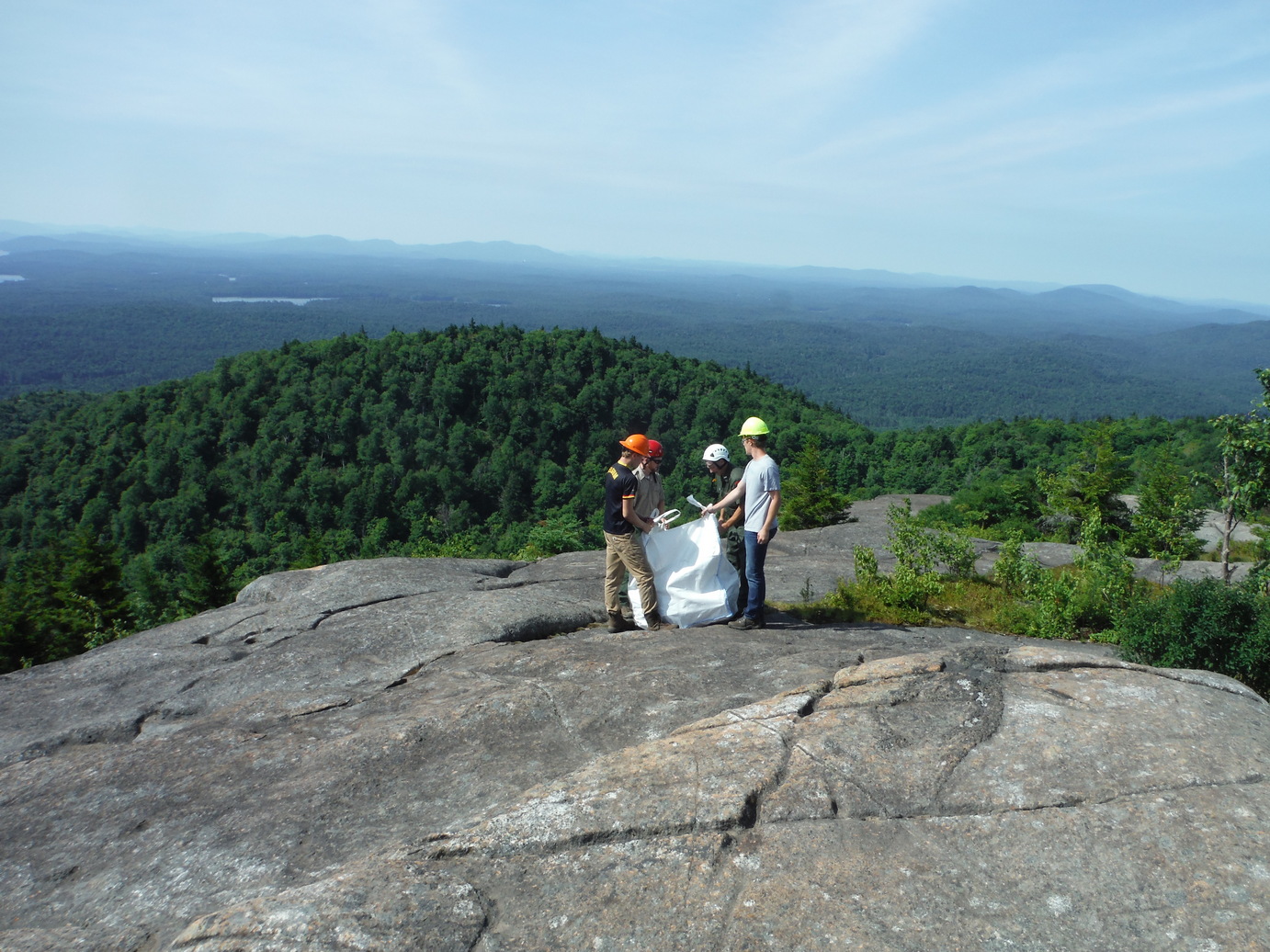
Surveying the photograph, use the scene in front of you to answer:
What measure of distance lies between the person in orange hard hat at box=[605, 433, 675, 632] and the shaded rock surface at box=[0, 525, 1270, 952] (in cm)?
97

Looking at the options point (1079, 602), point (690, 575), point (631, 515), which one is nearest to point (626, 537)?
point (631, 515)

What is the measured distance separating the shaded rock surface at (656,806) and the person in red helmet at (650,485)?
1.55m

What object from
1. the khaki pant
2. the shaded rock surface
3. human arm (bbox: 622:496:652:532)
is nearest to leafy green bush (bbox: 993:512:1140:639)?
the shaded rock surface

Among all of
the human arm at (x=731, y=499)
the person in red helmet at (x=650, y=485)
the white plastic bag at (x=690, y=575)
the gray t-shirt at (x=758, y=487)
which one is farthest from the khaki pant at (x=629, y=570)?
the gray t-shirt at (x=758, y=487)

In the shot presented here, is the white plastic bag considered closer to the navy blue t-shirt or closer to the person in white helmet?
the person in white helmet

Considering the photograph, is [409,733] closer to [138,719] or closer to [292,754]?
[292,754]

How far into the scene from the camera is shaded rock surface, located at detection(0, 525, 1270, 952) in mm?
3525

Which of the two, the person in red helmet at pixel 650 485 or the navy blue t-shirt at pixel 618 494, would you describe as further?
the person in red helmet at pixel 650 485

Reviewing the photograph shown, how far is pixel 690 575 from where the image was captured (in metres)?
8.41

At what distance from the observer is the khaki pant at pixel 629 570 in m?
8.16

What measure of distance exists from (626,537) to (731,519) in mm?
1155

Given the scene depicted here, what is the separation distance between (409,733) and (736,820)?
265 centimetres

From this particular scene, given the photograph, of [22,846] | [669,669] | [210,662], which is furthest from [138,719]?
[669,669]

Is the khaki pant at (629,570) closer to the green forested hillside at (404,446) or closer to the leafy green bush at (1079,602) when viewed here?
the leafy green bush at (1079,602)
